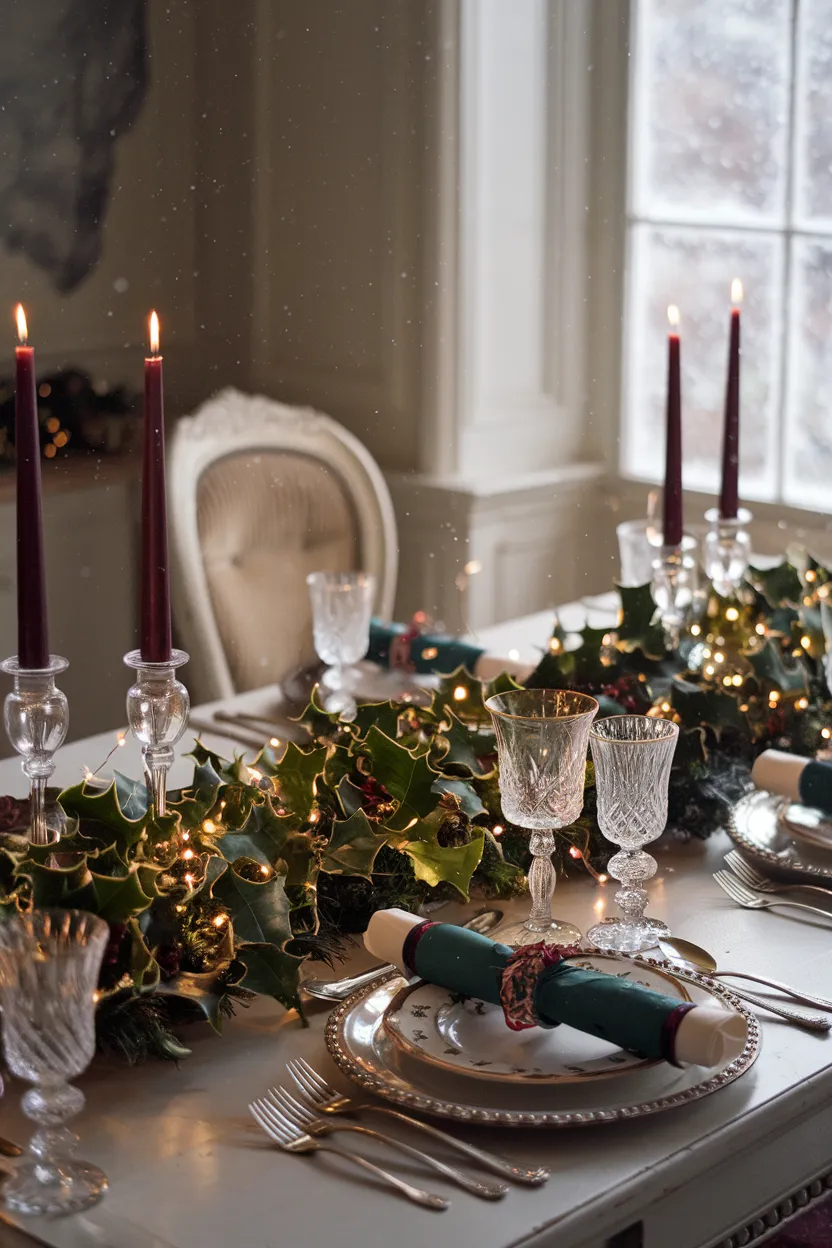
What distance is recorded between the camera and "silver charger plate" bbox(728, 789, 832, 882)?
132 cm

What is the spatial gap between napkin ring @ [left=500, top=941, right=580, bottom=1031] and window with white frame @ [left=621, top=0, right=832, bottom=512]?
3.89ft

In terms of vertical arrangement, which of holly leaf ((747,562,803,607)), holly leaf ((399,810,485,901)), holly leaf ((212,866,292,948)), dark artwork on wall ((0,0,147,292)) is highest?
dark artwork on wall ((0,0,147,292))

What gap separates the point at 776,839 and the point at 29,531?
0.69m

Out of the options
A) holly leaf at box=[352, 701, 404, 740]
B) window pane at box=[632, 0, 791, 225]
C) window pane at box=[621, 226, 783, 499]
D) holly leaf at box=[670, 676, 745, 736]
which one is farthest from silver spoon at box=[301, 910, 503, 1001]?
window pane at box=[632, 0, 791, 225]

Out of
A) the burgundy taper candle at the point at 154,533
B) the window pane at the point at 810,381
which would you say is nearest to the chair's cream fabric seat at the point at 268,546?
the burgundy taper candle at the point at 154,533

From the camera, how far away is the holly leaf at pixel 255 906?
3.49ft

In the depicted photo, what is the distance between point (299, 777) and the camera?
4.04 feet

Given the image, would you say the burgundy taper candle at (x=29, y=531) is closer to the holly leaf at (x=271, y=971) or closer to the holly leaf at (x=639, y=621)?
the holly leaf at (x=271, y=971)

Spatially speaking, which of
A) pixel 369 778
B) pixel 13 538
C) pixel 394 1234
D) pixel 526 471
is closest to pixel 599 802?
pixel 369 778

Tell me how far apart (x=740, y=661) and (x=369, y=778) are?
1.66 feet

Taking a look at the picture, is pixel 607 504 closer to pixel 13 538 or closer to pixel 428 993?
pixel 13 538

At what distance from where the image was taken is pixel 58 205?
1344 mm

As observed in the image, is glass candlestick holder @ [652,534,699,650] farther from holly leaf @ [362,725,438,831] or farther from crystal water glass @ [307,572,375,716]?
holly leaf @ [362,725,438,831]

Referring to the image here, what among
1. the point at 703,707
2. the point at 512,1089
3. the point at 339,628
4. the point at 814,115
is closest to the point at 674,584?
the point at 703,707
